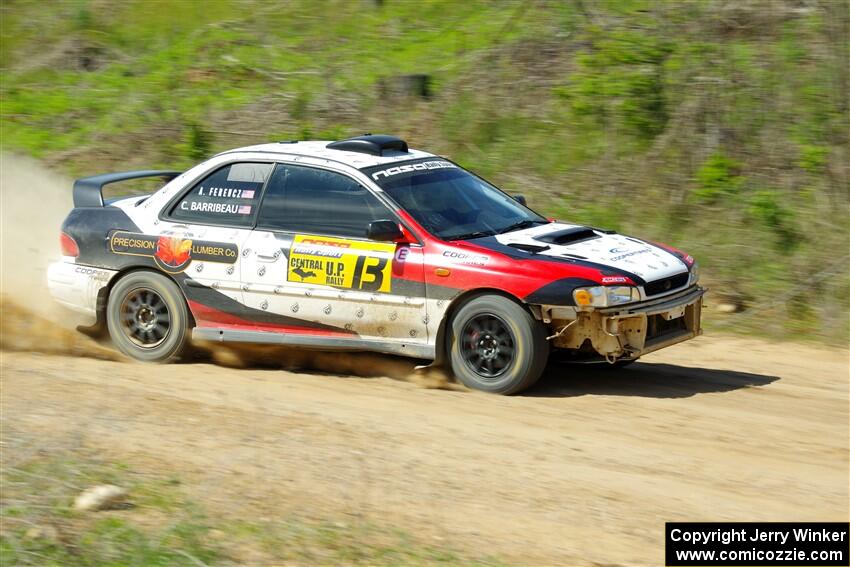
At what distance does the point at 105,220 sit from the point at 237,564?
15.8 feet

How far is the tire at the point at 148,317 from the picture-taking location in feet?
27.9

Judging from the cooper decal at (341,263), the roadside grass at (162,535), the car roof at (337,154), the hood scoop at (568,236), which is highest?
the car roof at (337,154)

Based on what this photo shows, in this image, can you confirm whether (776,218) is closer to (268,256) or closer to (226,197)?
(268,256)

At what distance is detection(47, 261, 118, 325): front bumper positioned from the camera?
8758 millimetres

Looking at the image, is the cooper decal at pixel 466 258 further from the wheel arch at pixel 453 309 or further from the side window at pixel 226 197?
the side window at pixel 226 197

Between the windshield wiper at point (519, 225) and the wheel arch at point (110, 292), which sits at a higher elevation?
the windshield wiper at point (519, 225)

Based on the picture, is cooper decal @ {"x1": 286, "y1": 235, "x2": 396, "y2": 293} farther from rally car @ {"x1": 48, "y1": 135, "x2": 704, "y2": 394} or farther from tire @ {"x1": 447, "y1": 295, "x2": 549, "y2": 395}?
tire @ {"x1": 447, "y1": 295, "x2": 549, "y2": 395}

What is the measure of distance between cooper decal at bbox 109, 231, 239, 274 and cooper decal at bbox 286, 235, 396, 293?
551 millimetres

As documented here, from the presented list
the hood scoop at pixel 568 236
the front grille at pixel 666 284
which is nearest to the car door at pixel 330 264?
the hood scoop at pixel 568 236

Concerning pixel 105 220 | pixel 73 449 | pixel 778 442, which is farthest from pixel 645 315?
pixel 105 220

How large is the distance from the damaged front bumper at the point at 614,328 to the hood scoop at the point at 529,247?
1.50 feet

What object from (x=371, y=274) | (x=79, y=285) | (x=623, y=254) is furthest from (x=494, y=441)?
(x=79, y=285)

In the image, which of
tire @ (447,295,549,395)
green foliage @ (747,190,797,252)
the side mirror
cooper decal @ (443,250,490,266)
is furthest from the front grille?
green foliage @ (747,190,797,252)

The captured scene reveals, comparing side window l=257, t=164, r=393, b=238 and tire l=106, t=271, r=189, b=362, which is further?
tire l=106, t=271, r=189, b=362
